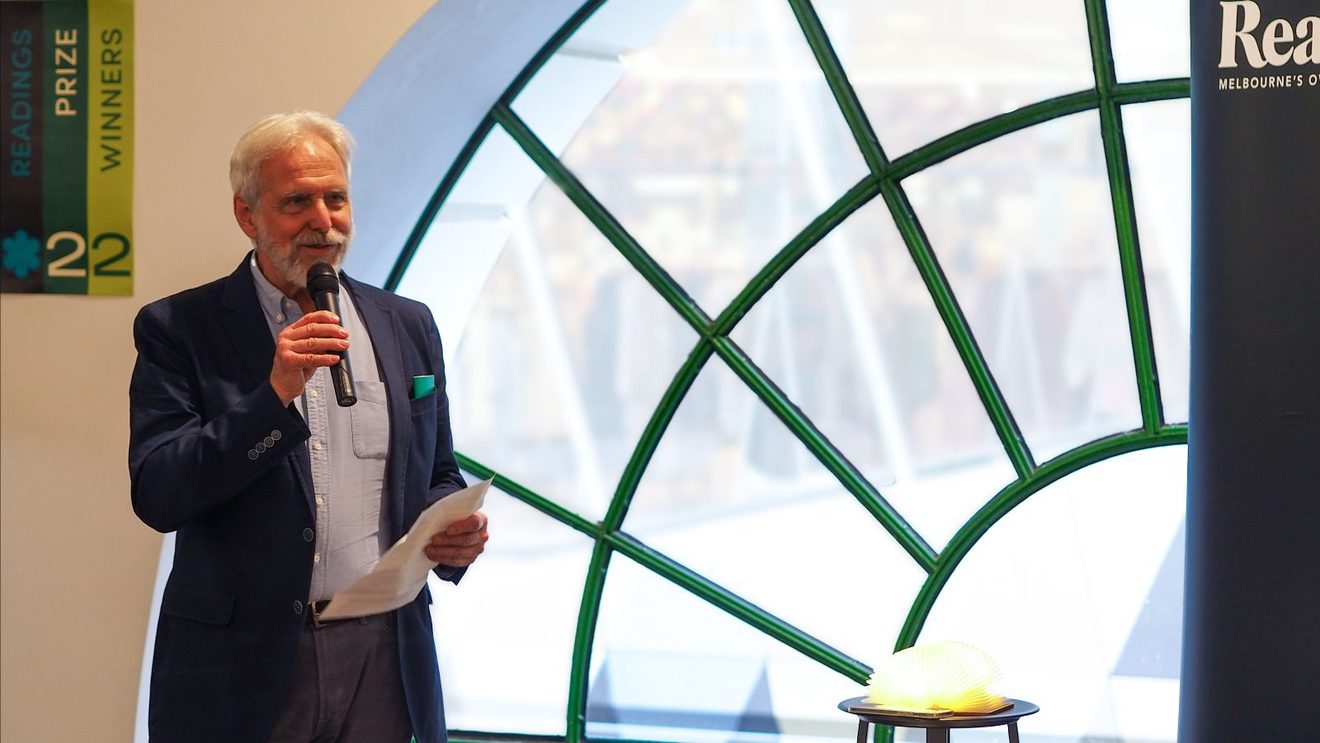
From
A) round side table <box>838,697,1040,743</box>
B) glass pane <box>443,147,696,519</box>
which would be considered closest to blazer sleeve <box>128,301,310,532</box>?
round side table <box>838,697,1040,743</box>

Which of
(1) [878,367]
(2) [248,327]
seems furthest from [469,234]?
(1) [878,367]

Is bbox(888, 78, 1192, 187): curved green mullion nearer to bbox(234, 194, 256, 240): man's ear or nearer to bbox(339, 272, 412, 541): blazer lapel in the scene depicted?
bbox(339, 272, 412, 541): blazer lapel

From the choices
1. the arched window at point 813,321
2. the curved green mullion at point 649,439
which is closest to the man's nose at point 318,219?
the curved green mullion at point 649,439

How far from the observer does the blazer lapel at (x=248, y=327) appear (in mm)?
2338

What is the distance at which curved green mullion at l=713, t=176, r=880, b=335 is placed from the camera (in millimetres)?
3524

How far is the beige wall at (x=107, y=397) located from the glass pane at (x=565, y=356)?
28809 mm

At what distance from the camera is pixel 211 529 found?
7.52ft

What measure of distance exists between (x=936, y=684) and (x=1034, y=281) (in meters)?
33.7

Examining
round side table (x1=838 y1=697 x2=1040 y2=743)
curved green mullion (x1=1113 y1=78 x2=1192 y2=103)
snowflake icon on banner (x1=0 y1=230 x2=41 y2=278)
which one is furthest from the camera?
snowflake icon on banner (x1=0 y1=230 x2=41 y2=278)

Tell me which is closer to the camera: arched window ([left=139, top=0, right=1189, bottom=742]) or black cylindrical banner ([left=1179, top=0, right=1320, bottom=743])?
black cylindrical banner ([left=1179, top=0, right=1320, bottom=743])

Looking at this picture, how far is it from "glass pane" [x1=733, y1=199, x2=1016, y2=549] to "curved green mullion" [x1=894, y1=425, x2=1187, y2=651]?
28.6 meters

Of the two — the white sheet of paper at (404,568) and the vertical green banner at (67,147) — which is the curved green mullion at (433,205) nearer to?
the vertical green banner at (67,147)

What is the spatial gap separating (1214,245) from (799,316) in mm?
30474

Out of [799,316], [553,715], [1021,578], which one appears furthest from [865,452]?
[553,715]
